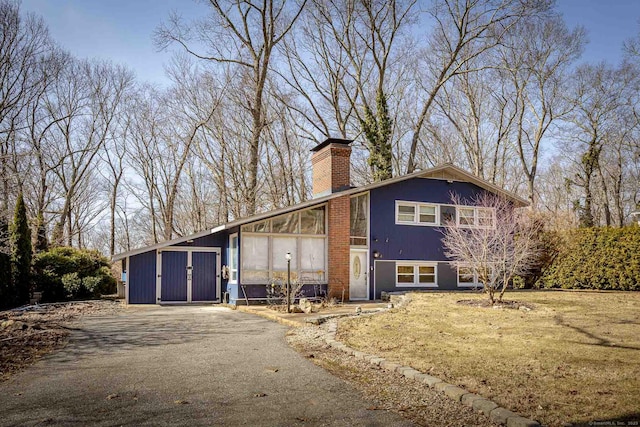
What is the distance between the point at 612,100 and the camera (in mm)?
28266

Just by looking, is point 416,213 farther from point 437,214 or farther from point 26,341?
point 26,341

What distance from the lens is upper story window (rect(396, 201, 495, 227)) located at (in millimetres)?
18688

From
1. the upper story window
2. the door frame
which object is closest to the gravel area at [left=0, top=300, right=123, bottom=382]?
the door frame

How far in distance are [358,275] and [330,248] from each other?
59.0 inches

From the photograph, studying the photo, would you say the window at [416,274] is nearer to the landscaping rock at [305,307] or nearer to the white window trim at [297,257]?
the white window trim at [297,257]

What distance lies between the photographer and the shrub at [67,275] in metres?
20.0

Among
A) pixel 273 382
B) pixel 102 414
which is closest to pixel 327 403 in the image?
pixel 273 382

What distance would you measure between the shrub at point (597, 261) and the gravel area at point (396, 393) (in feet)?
44.5

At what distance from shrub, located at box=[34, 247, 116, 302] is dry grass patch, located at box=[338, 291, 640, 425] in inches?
559

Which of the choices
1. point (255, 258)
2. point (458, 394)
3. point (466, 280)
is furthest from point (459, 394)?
point (466, 280)

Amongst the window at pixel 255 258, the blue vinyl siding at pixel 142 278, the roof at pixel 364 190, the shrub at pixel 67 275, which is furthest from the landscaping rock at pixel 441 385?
the shrub at pixel 67 275

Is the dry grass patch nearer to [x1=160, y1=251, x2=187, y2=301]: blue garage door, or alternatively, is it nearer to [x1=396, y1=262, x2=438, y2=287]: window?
[x1=396, y1=262, x2=438, y2=287]: window

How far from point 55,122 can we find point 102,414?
28.1 m

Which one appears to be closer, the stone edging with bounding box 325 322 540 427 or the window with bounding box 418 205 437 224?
the stone edging with bounding box 325 322 540 427
